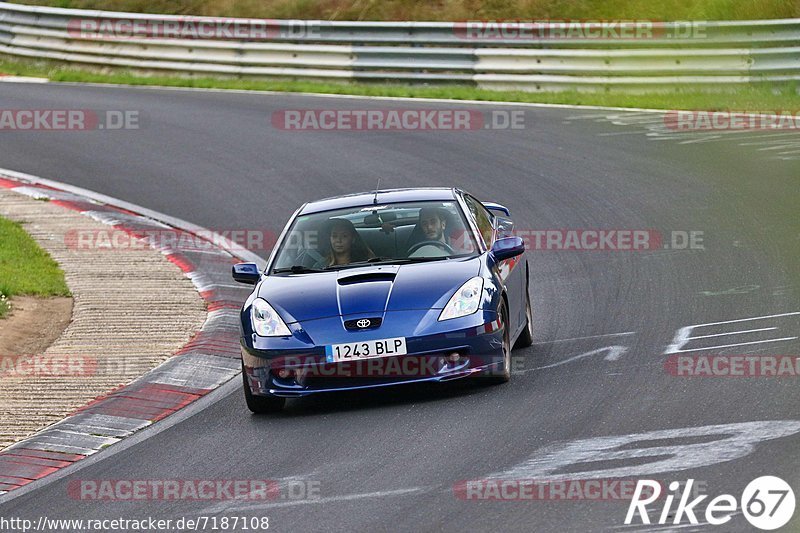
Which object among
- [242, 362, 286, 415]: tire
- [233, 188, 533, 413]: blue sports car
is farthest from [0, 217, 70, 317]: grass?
[242, 362, 286, 415]: tire

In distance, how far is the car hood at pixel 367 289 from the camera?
28.6 ft

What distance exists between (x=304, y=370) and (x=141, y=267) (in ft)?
17.4

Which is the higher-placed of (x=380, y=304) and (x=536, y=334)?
(x=380, y=304)

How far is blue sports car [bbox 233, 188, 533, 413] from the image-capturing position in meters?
8.52

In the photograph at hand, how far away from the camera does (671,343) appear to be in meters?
9.63

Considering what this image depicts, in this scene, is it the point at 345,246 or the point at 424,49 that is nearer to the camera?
the point at 345,246

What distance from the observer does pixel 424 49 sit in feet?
77.7

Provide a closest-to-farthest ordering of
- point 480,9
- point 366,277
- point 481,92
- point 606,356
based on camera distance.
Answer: point 366,277 < point 606,356 < point 481,92 < point 480,9

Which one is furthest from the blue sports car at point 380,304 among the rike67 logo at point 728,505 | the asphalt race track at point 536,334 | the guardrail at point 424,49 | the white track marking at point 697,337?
the guardrail at point 424,49

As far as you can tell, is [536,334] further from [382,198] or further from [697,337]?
[382,198]

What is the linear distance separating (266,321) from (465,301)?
4.29 feet

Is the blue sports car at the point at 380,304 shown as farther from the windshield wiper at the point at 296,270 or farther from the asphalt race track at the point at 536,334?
the asphalt race track at the point at 536,334

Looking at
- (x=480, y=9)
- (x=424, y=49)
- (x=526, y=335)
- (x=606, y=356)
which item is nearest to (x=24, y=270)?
(x=526, y=335)

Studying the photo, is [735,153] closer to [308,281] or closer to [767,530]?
[308,281]
